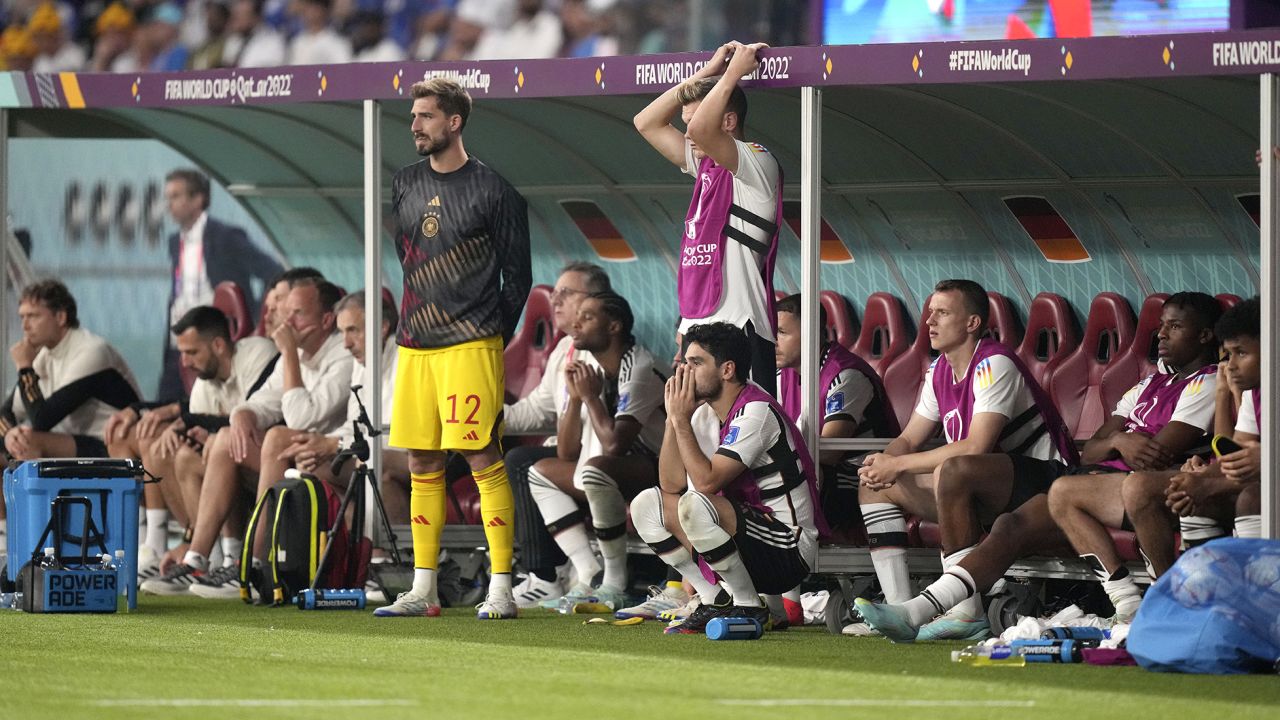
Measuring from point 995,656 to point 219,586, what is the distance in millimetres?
4264

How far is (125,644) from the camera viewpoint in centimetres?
694

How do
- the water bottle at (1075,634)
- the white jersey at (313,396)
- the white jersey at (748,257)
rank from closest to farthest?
the water bottle at (1075,634)
the white jersey at (748,257)
the white jersey at (313,396)

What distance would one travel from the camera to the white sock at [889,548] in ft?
25.7

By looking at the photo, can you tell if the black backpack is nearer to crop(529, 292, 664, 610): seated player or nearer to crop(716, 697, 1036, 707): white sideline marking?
crop(529, 292, 664, 610): seated player

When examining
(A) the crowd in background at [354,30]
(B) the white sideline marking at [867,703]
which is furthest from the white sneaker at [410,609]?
(A) the crowd in background at [354,30]

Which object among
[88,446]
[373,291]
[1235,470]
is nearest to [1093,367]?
[1235,470]

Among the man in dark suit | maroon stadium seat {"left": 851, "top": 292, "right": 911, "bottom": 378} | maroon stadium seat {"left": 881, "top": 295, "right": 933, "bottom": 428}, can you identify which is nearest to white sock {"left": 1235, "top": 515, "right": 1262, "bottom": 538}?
maroon stadium seat {"left": 881, "top": 295, "right": 933, "bottom": 428}

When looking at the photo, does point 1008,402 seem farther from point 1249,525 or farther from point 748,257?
point 748,257

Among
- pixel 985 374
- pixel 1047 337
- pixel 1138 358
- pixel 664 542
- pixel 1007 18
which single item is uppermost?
pixel 1007 18

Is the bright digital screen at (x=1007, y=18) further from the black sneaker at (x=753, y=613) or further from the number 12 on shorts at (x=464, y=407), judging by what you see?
the black sneaker at (x=753, y=613)

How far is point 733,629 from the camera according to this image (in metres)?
7.32

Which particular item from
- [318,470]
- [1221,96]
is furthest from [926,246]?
[318,470]

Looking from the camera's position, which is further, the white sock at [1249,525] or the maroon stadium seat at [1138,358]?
the maroon stadium seat at [1138,358]

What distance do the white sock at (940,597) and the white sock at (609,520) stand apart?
1875mm
